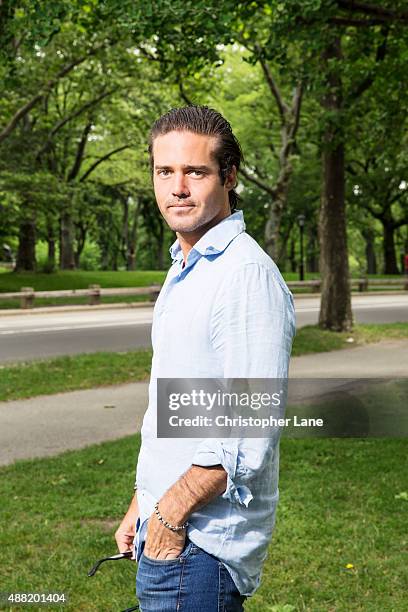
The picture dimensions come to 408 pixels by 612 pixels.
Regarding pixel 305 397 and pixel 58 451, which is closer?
pixel 58 451

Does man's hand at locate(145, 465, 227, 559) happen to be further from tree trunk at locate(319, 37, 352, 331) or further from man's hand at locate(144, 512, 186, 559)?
tree trunk at locate(319, 37, 352, 331)

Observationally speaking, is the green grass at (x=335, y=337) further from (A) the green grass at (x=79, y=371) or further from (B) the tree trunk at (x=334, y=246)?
(B) the tree trunk at (x=334, y=246)

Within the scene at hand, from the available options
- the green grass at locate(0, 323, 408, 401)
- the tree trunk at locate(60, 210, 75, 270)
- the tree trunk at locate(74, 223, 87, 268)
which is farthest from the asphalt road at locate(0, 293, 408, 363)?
the tree trunk at locate(74, 223, 87, 268)

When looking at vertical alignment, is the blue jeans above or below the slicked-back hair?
below

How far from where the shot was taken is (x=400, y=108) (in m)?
13.6

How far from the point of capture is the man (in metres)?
1.86

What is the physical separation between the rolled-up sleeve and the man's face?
0.26m

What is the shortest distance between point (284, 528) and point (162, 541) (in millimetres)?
3561

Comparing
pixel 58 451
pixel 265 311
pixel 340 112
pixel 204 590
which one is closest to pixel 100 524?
pixel 58 451

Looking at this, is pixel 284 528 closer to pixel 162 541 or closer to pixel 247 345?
pixel 162 541

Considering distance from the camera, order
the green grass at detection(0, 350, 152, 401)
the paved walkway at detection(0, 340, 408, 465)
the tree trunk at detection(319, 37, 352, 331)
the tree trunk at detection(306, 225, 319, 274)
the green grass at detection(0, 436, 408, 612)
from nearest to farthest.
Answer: the green grass at detection(0, 436, 408, 612)
the paved walkway at detection(0, 340, 408, 465)
the green grass at detection(0, 350, 152, 401)
the tree trunk at detection(319, 37, 352, 331)
the tree trunk at detection(306, 225, 319, 274)

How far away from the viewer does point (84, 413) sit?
9.12 meters

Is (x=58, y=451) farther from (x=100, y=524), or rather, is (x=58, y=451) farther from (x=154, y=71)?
(x=154, y=71)

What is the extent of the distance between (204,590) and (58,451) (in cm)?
570
